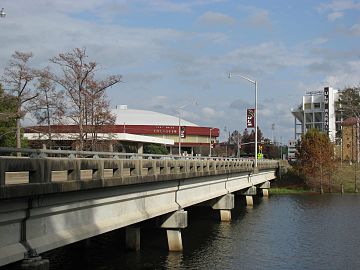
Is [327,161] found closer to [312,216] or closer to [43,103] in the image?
[312,216]

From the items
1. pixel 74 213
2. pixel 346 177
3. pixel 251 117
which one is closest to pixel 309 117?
pixel 346 177

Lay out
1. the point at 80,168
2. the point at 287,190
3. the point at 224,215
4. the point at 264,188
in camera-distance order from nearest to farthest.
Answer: the point at 80,168, the point at 224,215, the point at 264,188, the point at 287,190

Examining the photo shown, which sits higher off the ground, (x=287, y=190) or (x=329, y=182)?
(x=329, y=182)

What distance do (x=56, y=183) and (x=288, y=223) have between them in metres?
28.9

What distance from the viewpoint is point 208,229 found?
3522 cm

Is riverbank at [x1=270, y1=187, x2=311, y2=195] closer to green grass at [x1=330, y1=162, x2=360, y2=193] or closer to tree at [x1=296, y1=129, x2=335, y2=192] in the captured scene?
tree at [x1=296, y1=129, x2=335, y2=192]

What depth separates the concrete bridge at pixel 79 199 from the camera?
37.8 feet

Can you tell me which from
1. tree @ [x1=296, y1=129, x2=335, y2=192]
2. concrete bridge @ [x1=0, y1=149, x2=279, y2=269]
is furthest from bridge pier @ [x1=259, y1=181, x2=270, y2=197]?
concrete bridge @ [x1=0, y1=149, x2=279, y2=269]

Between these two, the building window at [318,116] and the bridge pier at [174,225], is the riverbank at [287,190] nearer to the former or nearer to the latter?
the bridge pier at [174,225]

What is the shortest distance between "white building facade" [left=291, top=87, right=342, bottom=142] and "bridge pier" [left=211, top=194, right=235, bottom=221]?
109m

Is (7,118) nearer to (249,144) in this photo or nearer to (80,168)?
(80,168)

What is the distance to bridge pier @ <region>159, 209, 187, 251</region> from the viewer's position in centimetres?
2520

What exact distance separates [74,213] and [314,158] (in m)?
65.8

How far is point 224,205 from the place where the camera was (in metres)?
40.3
